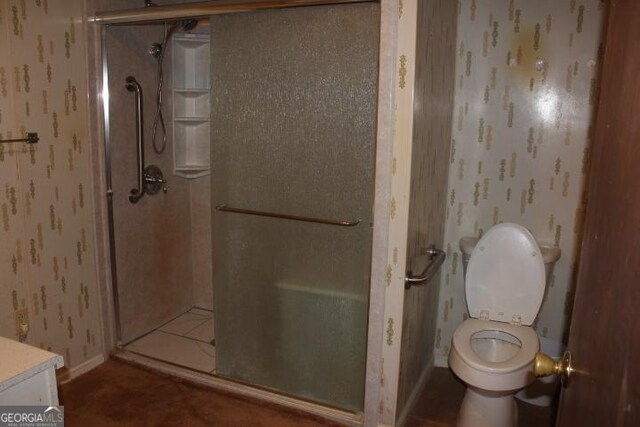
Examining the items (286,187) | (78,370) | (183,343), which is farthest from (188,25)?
(78,370)

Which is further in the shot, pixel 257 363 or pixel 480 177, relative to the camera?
pixel 480 177

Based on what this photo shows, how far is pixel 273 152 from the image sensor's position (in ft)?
6.77

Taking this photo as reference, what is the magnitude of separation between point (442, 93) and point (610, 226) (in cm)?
166

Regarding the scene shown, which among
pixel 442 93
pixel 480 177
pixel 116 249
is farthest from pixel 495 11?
pixel 116 249

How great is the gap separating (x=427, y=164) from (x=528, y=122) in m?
0.69

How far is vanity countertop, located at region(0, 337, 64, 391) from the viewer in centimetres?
95

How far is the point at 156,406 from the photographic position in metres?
2.22

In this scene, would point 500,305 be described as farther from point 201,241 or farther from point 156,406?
point 201,241

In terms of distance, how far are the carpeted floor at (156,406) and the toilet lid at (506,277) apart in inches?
36.9

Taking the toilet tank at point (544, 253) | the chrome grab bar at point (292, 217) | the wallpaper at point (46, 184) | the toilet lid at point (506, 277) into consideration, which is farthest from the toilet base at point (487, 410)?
the wallpaper at point (46, 184)

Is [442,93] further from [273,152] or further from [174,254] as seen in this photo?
[174,254]

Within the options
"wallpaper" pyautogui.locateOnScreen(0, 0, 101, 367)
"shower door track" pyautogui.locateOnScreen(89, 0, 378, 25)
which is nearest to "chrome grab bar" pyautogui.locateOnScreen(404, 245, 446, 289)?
"shower door track" pyautogui.locateOnScreen(89, 0, 378, 25)

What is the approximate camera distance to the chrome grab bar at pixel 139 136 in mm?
2584

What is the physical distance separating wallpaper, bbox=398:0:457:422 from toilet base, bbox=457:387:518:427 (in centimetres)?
29
